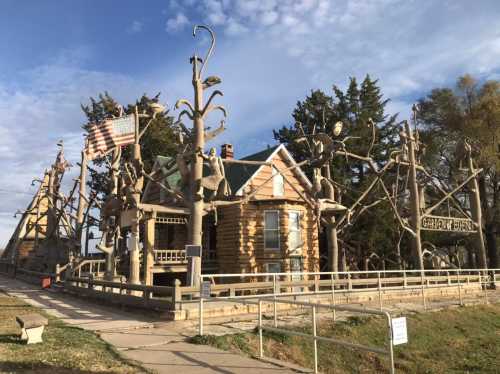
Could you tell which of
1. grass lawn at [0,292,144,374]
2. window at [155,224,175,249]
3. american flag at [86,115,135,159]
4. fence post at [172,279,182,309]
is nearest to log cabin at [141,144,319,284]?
american flag at [86,115,135,159]

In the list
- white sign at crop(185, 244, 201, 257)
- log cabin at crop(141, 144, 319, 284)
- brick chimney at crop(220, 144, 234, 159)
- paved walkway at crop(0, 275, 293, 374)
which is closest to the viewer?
paved walkway at crop(0, 275, 293, 374)

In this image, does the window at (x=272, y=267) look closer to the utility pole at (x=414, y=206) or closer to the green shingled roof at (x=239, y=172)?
the green shingled roof at (x=239, y=172)

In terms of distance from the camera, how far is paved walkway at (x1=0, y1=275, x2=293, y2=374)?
7.45 meters

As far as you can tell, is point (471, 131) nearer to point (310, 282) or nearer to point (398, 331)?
point (310, 282)

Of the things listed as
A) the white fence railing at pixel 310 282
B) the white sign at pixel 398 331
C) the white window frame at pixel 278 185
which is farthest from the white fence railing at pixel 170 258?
the white sign at pixel 398 331

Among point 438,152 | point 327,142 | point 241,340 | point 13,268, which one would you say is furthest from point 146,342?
point 438,152

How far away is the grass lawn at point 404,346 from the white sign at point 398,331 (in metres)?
4.30

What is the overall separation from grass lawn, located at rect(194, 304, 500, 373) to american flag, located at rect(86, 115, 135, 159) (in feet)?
36.3

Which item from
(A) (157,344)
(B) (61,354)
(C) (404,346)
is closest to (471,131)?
(C) (404,346)

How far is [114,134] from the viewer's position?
61.1 ft

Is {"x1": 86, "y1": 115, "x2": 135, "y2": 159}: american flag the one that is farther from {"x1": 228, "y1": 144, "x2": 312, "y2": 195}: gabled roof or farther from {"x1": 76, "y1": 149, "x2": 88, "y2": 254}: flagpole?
{"x1": 228, "y1": 144, "x2": 312, "y2": 195}: gabled roof

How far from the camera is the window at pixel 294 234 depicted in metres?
22.9

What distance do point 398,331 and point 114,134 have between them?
15393 millimetres

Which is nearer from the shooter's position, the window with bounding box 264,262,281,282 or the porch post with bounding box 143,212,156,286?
the porch post with bounding box 143,212,156,286
